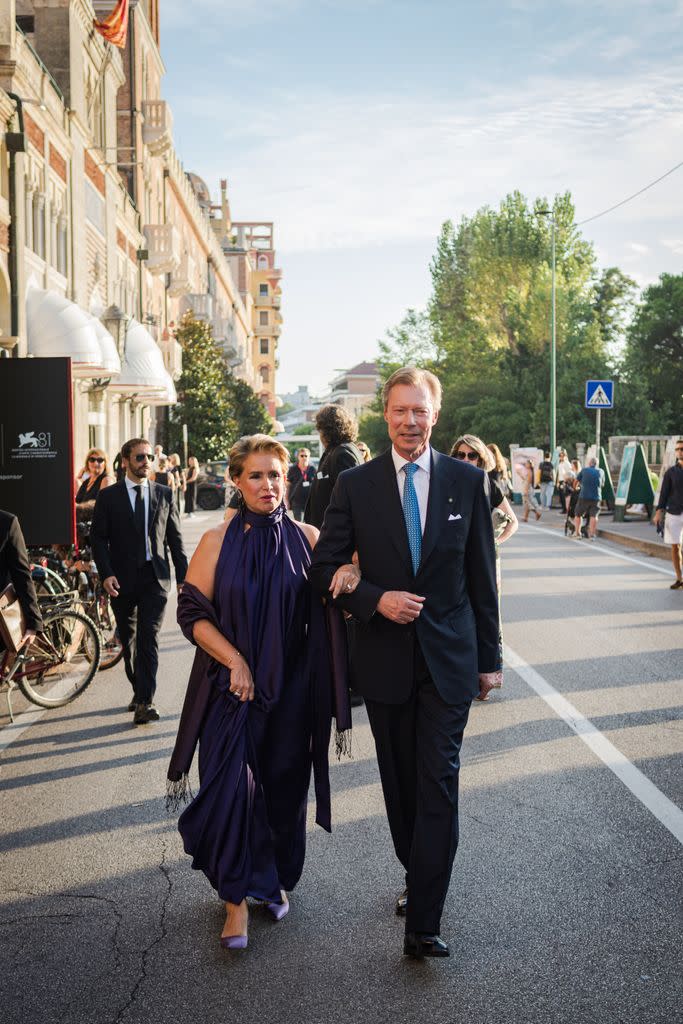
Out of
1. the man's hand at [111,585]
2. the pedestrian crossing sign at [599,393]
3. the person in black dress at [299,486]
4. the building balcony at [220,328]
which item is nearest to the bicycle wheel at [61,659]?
the man's hand at [111,585]

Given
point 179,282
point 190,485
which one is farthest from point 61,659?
point 179,282

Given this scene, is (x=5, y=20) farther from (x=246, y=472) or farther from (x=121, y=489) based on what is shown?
(x=246, y=472)

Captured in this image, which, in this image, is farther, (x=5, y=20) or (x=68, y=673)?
(x=5, y=20)

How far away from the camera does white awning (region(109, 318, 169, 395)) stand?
1367 inches

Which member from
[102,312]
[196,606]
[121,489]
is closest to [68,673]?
[121,489]

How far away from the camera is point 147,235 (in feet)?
142

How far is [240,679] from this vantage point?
4.41 meters

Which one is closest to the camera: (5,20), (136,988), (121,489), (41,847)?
(136,988)

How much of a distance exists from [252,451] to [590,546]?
2042 centimetres

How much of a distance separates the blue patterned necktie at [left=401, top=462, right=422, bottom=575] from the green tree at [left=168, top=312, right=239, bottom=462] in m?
43.6

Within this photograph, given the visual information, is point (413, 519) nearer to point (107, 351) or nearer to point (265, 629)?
point (265, 629)

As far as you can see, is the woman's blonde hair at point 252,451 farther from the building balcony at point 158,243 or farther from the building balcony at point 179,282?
the building balcony at point 179,282

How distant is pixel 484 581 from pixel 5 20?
1984cm

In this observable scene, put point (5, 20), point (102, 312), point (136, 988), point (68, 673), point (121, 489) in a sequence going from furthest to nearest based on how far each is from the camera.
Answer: point (102, 312) → point (5, 20) → point (68, 673) → point (121, 489) → point (136, 988)
